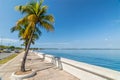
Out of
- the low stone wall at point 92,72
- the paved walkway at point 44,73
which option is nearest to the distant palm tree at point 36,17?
the paved walkway at point 44,73

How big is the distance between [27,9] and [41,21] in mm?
1513

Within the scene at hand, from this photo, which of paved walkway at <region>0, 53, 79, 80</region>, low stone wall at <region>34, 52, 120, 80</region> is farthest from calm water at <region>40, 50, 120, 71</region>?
low stone wall at <region>34, 52, 120, 80</region>

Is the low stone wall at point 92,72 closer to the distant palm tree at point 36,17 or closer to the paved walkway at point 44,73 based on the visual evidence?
the paved walkway at point 44,73

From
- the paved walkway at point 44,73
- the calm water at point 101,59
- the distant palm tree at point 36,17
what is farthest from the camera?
the calm water at point 101,59

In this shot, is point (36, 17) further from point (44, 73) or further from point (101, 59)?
point (101, 59)

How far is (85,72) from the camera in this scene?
6078 mm

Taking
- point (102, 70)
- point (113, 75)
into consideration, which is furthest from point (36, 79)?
point (113, 75)

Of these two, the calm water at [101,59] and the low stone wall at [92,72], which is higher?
the low stone wall at [92,72]

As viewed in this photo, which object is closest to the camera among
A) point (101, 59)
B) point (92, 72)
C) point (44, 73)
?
point (92, 72)

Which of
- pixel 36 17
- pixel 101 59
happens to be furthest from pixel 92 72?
pixel 101 59

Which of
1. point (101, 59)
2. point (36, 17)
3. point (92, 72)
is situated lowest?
point (101, 59)

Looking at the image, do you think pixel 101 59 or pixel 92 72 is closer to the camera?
pixel 92 72

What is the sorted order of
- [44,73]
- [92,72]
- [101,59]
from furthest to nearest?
[101,59], [44,73], [92,72]

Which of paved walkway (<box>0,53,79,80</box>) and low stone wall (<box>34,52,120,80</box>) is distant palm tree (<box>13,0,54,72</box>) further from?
low stone wall (<box>34,52,120,80</box>)
